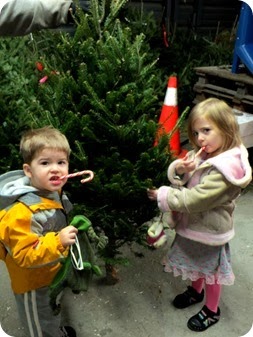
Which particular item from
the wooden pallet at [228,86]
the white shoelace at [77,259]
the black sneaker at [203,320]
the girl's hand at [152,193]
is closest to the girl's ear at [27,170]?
the white shoelace at [77,259]

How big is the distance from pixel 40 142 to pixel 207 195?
39.9 inches

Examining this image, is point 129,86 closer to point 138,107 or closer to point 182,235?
point 138,107

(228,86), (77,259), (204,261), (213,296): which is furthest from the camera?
(228,86)

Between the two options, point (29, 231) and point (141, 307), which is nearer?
point (29, 231)

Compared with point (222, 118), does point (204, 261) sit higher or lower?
lower

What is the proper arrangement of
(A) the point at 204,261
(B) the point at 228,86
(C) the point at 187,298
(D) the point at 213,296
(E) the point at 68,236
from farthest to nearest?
(B) the point at 228,86 < (C) the point at 187,298 < (D) the point at 213,296 < (A) the point at 204,261 < (E) the point at 68,236

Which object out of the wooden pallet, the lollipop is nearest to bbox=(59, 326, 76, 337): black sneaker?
the lollipop

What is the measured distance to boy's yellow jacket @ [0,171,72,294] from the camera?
190 centimetres

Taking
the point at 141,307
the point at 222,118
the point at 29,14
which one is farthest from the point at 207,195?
the point at 29,14

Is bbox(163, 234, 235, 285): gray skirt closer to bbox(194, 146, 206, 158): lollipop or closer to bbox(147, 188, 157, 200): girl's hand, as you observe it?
bbox(147, 188, 157, 200): girl's hand

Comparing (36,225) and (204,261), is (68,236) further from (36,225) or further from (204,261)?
(204,261)

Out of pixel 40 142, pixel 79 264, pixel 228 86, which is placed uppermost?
pixel 40 142

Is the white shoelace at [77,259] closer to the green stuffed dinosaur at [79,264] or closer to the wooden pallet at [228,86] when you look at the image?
the green stuffed dinosaur at [79,264]

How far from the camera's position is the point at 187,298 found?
2916mm
